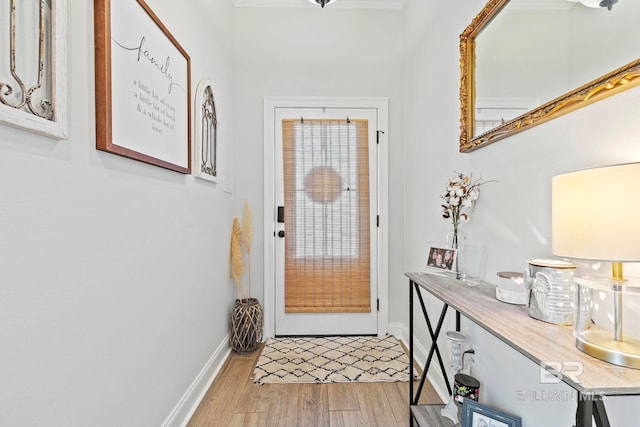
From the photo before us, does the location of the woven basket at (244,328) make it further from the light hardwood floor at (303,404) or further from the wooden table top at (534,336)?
the wooden table top at (534,336)

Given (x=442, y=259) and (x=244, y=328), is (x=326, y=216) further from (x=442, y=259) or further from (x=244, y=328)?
(x=442, y=259)

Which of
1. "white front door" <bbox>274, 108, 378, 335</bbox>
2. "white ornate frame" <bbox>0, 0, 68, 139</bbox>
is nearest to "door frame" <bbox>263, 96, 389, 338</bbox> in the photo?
"white front door" <bbox>274, 108, 378, 335</bbox>

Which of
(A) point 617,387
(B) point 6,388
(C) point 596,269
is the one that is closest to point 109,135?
(B) point 6,388

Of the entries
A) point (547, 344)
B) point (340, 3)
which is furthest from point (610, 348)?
point (340, 3)

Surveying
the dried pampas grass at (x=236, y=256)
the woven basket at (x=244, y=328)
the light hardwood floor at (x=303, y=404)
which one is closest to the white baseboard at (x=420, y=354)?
the light hardwood floor at (x=303, y=404)

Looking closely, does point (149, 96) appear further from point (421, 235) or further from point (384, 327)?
point (384, 327)

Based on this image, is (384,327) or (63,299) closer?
(63,299)

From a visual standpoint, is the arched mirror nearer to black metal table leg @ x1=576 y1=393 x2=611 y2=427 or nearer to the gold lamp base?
the gold lamp base

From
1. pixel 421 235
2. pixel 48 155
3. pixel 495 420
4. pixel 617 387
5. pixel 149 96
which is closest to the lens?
pixel 617 387

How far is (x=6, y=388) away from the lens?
28.7 inches

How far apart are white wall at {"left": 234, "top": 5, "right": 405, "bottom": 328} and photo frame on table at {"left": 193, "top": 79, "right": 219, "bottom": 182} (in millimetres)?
548

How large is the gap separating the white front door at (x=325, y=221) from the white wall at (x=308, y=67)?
0.18m

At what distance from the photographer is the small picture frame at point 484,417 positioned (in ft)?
3.93

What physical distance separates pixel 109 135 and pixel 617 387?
1.50m
